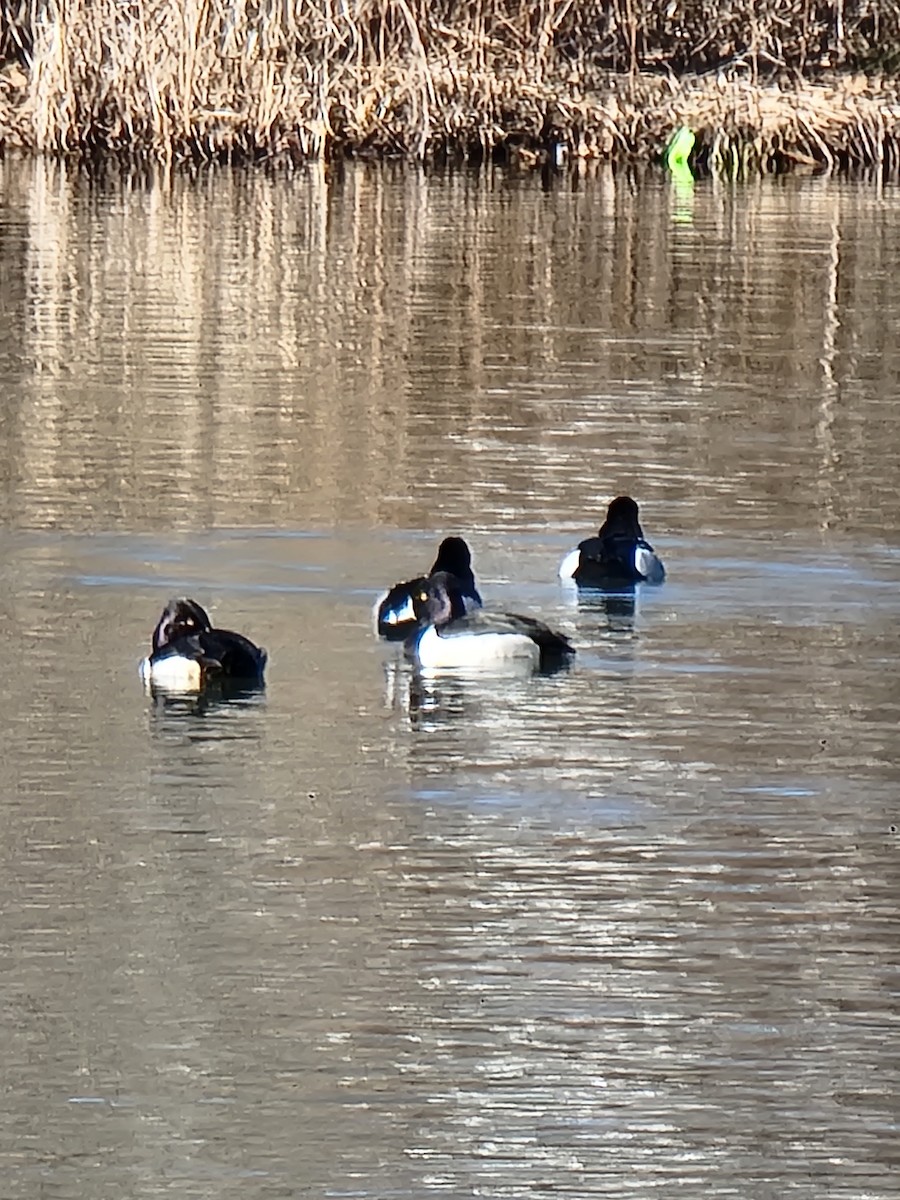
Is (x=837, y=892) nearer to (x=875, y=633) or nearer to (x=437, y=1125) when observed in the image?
(x=437, y=1125)

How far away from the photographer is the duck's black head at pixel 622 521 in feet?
36.2

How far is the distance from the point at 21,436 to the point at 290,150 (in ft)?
66.3

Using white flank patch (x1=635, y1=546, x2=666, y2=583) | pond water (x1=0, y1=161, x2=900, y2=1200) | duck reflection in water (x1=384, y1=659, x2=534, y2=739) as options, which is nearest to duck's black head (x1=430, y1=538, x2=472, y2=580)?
pond water (x1=0, y1=161, x2=900, y2=1200)

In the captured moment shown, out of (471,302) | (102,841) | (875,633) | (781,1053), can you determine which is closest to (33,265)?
(471,302)

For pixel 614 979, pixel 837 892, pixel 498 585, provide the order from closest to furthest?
pixel 614 979 < pixel 837 892 < pixel 498 585

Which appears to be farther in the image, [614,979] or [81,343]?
[81,343]

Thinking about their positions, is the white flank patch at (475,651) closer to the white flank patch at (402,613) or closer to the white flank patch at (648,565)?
the white flank patch at (402,613)

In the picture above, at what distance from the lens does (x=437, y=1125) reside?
5.71 metres

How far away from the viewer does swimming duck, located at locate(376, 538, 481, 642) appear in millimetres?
10055

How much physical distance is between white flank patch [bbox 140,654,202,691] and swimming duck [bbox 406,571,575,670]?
89 cm

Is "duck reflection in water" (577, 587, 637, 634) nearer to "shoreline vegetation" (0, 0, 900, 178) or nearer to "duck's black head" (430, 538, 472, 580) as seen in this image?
"duck's black head" (430, 538, 472, 580)

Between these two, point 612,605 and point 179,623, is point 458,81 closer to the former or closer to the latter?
point 612,605

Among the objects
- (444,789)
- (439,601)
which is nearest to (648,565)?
(439,601)

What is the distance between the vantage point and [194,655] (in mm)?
9234
